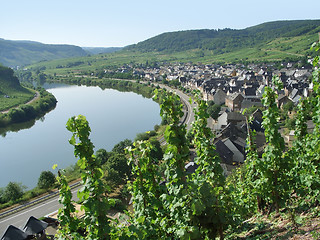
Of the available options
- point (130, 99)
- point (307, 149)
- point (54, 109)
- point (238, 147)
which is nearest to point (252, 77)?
point (130, 99)

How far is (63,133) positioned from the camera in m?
44.9

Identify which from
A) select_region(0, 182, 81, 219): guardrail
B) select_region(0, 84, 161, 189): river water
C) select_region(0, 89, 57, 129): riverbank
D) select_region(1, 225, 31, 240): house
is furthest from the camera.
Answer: select_region(0, 89, 57, 129): riverbank

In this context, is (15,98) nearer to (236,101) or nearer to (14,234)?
(236,101)

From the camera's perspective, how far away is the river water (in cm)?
3239

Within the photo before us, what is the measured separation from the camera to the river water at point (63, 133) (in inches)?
1275

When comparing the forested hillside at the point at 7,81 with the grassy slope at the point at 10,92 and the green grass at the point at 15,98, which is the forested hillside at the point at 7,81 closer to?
the grassy slope at the point at 10,92

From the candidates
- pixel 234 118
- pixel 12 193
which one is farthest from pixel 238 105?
pixel 12 193

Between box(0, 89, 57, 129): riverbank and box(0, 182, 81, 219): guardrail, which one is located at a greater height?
box(0, 89, 57, 129): riverbank

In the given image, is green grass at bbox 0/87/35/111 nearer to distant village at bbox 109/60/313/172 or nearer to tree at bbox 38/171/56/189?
tree at bbox 38/171/56/189

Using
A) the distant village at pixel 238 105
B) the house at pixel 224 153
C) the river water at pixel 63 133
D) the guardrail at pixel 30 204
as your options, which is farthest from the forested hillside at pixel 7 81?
the house at pixel 224 153

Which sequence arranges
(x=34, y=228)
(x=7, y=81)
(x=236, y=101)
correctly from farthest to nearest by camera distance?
(x=7, y=81), (x=236, y=101), (x=34, y=228)

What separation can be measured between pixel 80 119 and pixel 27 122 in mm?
57446

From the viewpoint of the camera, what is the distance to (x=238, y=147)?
2578 centimetres

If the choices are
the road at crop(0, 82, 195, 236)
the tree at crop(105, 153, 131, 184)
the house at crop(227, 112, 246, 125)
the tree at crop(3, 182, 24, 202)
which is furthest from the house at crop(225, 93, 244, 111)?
the tree at crop(3, 182, 24, 202)
